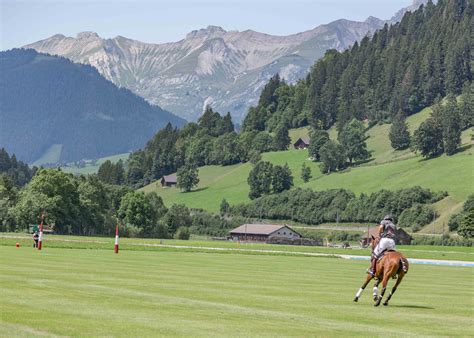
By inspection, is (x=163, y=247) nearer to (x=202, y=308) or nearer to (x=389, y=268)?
(x=389, y=268)

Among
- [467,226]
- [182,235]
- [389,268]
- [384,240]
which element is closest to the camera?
[389,268]

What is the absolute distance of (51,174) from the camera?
15288 cm

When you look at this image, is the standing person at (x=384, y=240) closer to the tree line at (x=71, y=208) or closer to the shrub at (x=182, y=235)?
the tree line at (x=71, y=208)

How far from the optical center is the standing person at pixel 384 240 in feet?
105

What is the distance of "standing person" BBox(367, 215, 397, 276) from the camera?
32.1 metres

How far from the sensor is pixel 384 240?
3206cm

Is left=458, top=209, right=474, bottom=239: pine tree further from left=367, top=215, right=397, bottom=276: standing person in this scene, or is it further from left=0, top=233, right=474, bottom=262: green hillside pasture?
left=367, top=215, right=397, bottom=276: standing person

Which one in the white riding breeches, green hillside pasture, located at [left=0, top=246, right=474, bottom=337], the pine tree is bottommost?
green hillside pasture, located at [left=0, top=246, right=474, bottom=337]

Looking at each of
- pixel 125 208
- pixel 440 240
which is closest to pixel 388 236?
pixel 440 240

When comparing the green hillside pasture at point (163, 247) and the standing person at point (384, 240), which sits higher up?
the green hillside pasture at point (163, 247)

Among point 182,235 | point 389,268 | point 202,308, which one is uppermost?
point 182,235

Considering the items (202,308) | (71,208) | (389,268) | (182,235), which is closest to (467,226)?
(182,235)

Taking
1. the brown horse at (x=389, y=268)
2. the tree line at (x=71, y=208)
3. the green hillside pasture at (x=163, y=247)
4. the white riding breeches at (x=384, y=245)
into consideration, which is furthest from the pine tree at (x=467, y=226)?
the brown horse at (x=389, y=268)

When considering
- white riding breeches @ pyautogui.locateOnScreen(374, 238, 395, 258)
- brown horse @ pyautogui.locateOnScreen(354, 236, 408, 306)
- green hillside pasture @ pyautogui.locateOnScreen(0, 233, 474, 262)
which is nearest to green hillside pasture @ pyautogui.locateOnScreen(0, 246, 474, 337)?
brown horse @ pyautogui.locateOnScreen(354, 236, 408, 306)
